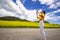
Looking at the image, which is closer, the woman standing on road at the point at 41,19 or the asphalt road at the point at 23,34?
the asphalt road at the point at 23,34

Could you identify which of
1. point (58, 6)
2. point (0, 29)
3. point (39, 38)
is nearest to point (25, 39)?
point (39, 38)

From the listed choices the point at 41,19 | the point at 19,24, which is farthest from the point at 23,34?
the point at 41,19

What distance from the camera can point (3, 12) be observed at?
215 cm

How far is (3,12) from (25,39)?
Answer: 1.39 feet

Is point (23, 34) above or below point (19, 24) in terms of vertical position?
below

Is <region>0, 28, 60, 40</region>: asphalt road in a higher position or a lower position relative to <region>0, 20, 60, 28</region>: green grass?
lower

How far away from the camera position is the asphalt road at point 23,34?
2104mm

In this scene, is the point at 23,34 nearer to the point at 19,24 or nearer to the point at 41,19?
the point at 19,24

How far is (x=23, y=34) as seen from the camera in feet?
7.09

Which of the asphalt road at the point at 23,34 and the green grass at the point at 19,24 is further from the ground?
the green grass at the point at 19,24

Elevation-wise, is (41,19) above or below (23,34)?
above

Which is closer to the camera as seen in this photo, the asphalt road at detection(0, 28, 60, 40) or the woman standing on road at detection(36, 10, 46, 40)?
the asphalt road at detection(0, 28, 60, 40)

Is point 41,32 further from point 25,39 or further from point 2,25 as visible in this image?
point 2,25

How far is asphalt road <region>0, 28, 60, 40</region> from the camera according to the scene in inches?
82.8
